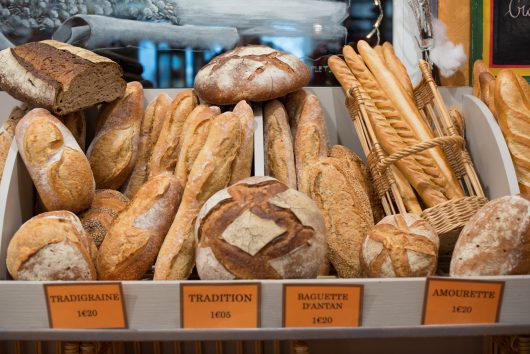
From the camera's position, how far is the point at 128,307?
1.19m

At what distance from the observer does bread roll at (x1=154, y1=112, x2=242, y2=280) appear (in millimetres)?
1384

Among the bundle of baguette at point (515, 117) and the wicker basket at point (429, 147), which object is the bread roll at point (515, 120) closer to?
the bundle of baguette at point (515, 117)

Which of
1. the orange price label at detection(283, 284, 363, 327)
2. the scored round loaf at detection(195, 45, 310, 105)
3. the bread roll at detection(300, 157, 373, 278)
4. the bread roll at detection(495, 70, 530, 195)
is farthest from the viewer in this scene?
the scored round loaf at detection(195, 45, 310, 105)

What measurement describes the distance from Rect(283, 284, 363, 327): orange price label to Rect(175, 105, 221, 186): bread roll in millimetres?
523

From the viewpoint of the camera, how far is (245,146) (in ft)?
5.25

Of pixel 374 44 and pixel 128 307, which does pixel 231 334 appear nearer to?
pixel 128 307

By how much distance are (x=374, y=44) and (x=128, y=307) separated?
4.32 ft

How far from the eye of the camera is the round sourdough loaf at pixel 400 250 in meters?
1.30

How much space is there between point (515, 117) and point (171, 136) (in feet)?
3.24

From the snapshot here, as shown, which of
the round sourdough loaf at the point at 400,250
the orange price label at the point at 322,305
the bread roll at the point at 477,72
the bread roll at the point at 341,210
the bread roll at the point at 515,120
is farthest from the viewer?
the bread roll at the point at 477,72

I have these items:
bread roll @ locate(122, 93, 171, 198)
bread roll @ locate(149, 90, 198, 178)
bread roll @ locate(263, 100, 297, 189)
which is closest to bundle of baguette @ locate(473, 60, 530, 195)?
bread roll @ locate(263, 100, 297, 189)

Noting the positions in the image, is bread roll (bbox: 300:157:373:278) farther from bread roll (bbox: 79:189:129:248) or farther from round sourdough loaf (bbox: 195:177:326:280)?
bread roll (bbox: 79:189:129:248)

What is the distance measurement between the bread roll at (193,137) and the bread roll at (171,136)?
4 centimetres

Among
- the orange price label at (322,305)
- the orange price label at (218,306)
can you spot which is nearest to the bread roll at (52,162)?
the orange price label at (218,306)
